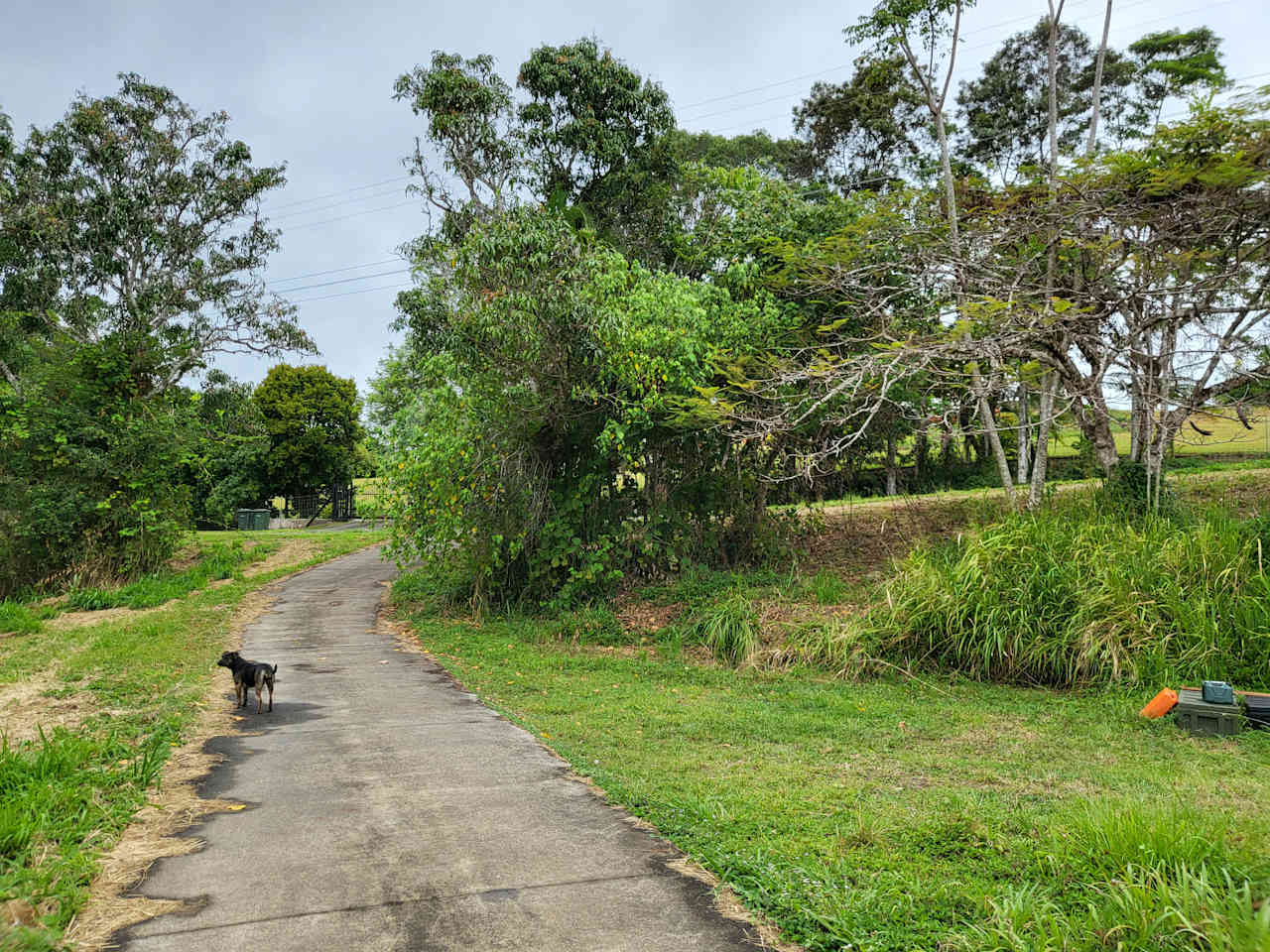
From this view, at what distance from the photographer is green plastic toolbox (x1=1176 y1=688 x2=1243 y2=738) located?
6.21m

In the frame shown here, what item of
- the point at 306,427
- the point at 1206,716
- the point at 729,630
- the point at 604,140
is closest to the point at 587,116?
the point at 604,140

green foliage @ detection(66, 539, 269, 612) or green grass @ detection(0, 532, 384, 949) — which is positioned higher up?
green foliage @ detection(66, 539, 269, 612)

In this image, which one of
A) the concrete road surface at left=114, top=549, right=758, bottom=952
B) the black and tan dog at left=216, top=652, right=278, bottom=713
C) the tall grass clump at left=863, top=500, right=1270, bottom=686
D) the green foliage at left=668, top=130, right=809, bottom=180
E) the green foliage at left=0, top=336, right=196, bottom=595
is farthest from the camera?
the green foliage at left=668, top=130, right=809, bottom=180

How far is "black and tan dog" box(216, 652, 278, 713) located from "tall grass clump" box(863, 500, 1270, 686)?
5.76m

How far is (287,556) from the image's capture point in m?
21.8

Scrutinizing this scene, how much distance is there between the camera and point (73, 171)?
984 inches

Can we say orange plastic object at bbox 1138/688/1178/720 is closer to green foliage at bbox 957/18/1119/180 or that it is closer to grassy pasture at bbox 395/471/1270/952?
grassy pasture at bbox 395/471/1270/952

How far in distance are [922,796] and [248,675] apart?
215 inches

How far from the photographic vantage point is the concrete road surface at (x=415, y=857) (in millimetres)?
3311

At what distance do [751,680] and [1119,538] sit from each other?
4.33m

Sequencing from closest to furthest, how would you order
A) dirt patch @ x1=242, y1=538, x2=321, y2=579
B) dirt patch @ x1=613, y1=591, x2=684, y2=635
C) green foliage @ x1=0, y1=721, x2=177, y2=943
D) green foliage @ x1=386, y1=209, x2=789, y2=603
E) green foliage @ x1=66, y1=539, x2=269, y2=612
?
green foliage @ x1=0, y1=721, x2=177, y2=943
green foliage @ x1=386, y1=209, x2=789, y2=603
dirt patch @ x1=613, y1=591, x2=684, y2=635
green foliage @ x1=66, y1=539, x2=269, y2=612
dirt patch @ x1=242, y1=538, x2=321, y2=579

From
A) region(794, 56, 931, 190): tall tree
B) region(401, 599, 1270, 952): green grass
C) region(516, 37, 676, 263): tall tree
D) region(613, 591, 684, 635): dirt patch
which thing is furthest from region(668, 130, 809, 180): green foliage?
region(401, 599, 1270, 952): green grass

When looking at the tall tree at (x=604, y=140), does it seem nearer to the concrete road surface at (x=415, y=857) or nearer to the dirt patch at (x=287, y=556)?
the dirt patch at (x=287, y=556)

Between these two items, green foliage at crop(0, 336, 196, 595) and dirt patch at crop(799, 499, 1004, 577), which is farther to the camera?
green foliage at crop(0, 336, 196, 595)
